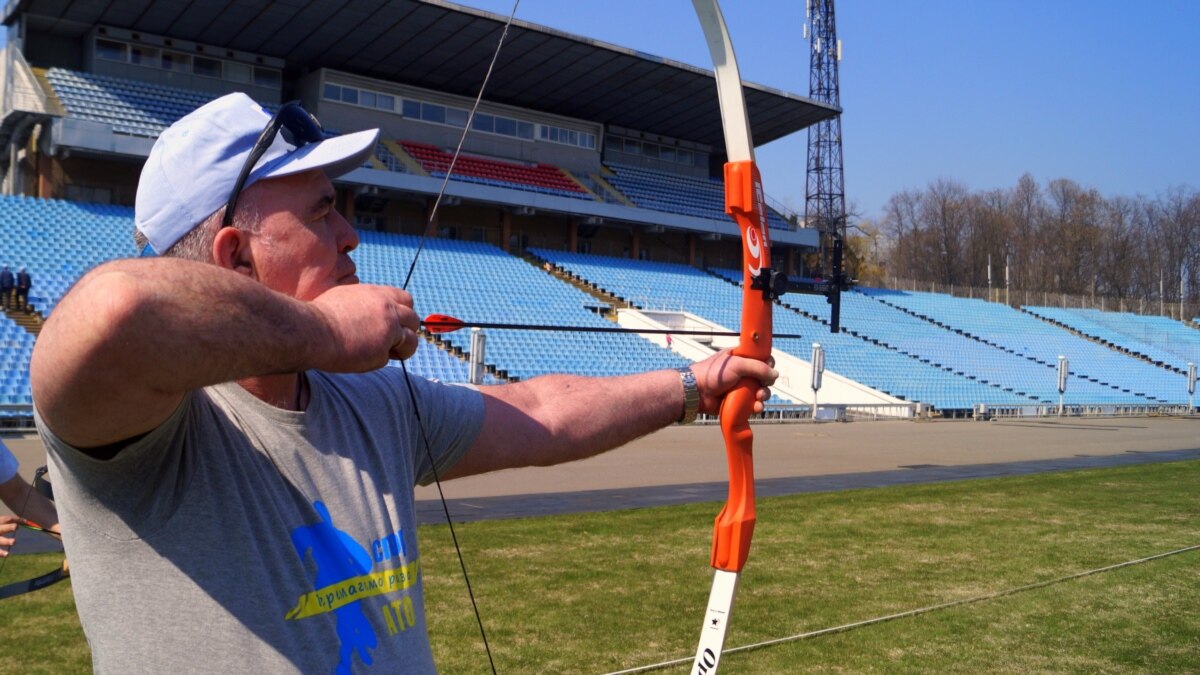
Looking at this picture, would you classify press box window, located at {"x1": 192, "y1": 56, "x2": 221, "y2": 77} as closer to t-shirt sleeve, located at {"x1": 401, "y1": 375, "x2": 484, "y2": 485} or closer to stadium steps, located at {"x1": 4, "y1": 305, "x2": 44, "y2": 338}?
stadium steps, located at {"x1": 4, "y1": 305, "x2": 44, "y2": 338}

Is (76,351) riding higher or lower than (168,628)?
higher

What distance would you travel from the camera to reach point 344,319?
4.76 feet

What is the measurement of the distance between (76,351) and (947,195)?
6536cm

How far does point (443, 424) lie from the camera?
217 centimetres

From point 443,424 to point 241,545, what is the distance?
63 cm

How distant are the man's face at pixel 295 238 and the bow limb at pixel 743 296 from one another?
1.14 m

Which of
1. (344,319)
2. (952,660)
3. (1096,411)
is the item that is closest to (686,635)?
(952,660)

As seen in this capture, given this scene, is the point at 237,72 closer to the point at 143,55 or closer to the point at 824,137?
the point at 143,55

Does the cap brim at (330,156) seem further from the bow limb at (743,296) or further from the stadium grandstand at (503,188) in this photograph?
the stadium grandstand at (503,188)

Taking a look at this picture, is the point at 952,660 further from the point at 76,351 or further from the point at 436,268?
the point at 436,268

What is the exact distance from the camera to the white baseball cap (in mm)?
1705

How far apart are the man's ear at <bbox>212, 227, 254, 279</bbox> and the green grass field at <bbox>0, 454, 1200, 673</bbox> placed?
152 inches

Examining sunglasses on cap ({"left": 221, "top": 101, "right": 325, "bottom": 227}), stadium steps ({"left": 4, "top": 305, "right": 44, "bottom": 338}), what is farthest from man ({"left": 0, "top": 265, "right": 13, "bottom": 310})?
sunglasses on cap ({"left": 221, "top": 101, "right": 325, "bottom": 227})

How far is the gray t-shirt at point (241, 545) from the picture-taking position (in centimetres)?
151
